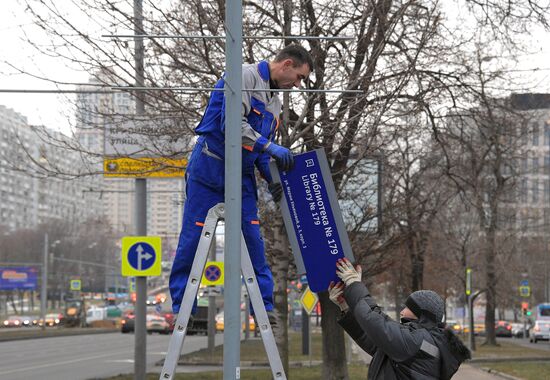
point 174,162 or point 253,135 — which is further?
point 174,162

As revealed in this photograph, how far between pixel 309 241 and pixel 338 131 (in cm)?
714

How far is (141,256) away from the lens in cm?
1706

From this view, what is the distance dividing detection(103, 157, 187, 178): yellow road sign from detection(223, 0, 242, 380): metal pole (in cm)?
710

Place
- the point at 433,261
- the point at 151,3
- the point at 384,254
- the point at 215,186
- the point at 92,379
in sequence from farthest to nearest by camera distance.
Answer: the point at 433,261
the point at 384,254
the point at 92,379
the point at 151,3
the point at 215,186

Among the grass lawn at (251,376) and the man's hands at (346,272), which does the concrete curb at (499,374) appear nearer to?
the grass lawn at (251,376)

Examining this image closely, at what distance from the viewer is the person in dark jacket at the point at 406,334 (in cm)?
532

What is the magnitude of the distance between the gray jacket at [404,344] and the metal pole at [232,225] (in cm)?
68

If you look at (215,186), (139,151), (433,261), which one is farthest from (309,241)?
(433,261)

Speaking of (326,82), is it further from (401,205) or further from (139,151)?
(401,205)

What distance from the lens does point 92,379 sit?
1980 centimetres

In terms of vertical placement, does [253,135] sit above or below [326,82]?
below

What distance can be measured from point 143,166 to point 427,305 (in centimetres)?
959

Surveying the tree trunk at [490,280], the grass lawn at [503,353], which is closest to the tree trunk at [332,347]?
the grass lawn at [503,353]

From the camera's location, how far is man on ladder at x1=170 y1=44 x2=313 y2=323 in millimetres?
5957
